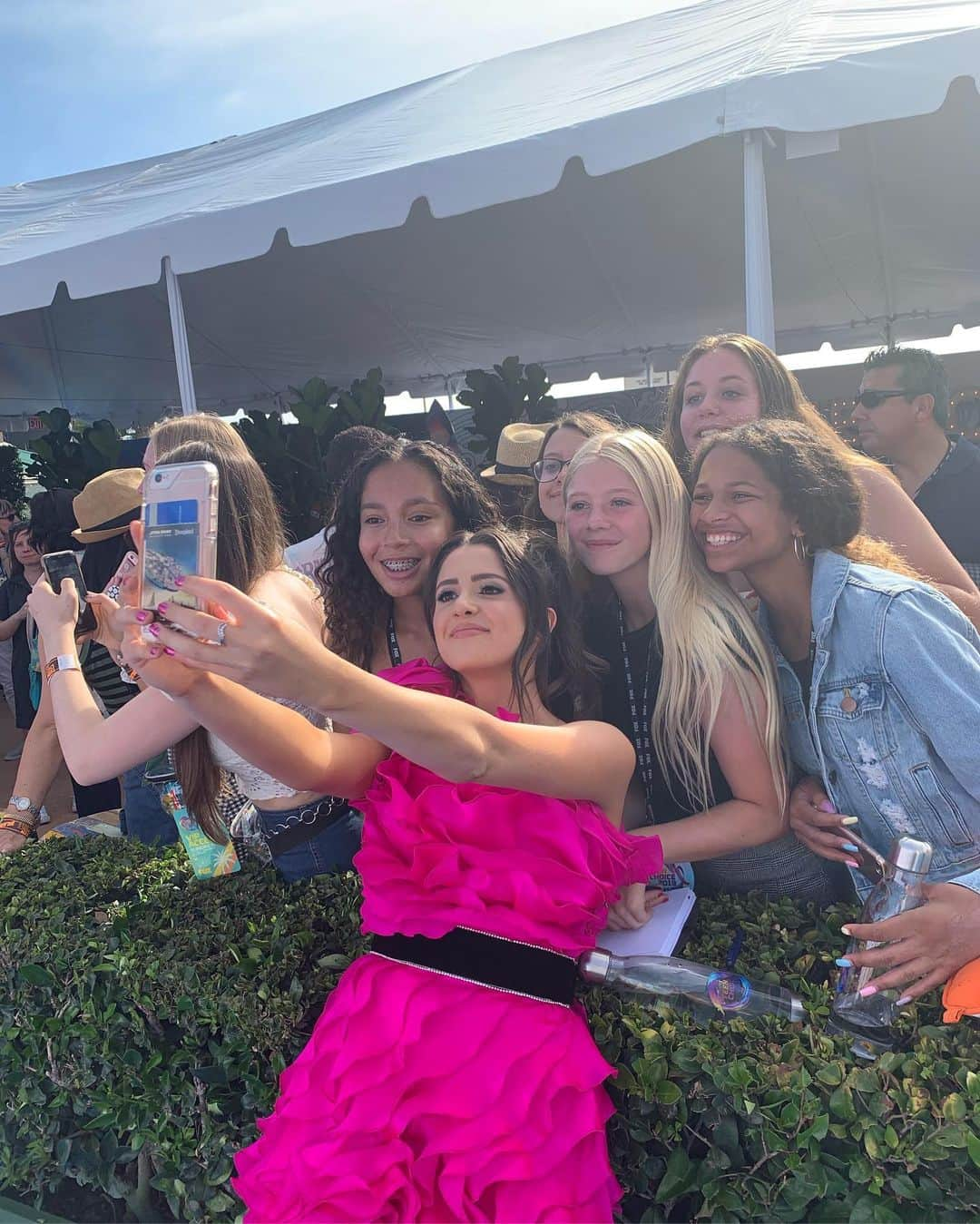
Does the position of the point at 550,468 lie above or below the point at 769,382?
below

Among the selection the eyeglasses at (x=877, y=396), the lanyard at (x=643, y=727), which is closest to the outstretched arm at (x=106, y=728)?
the lanyard at (x=643, y=727)

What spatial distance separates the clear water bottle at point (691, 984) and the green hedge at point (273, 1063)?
0.15 feet

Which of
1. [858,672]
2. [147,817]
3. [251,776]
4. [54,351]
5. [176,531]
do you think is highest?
[54,351]

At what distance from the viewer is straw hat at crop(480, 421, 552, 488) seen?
4.21 m

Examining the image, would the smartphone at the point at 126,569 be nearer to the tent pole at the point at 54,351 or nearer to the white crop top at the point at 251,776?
the white crop top at the point at 251,776

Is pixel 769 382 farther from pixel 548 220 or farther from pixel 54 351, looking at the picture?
pixel 54 351

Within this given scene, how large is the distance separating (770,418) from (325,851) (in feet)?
5.24

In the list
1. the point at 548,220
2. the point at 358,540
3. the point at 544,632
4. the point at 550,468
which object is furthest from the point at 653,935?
the point at 548,220

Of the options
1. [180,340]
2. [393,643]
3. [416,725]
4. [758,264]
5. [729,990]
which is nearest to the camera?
[416,725]

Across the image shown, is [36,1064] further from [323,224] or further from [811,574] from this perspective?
[323,224]

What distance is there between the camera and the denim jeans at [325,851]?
221 cm

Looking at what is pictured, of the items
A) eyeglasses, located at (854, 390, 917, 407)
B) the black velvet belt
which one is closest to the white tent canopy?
eyeglasses, located at (854, 390, 917, 407)

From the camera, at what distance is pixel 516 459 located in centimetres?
425

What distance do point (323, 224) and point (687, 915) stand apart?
13.9 feet
